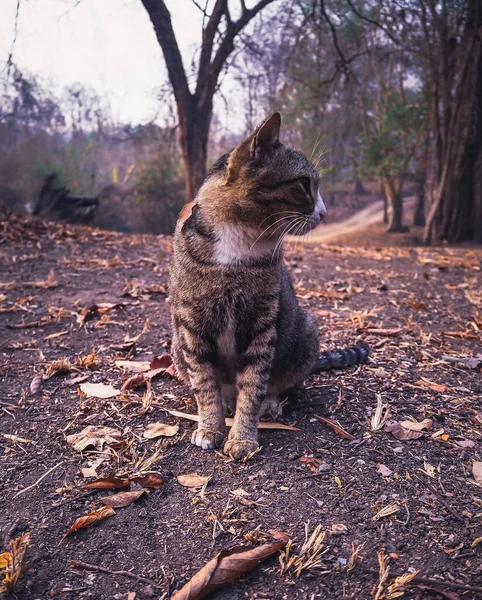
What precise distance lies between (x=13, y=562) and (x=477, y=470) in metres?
1.92

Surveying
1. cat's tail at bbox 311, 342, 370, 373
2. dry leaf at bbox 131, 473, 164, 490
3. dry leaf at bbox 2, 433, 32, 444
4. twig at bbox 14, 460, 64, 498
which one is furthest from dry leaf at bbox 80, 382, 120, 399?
cat's tail at bbox 311, 342, 370, 373

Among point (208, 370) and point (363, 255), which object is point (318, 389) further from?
point (363, 255)

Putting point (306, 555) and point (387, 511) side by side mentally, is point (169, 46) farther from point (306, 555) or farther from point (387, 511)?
point (306, 555)

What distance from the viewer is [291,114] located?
40.2 feet

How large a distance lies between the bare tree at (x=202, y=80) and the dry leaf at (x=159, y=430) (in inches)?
250

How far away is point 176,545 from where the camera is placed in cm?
183

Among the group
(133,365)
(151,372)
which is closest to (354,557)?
(151,372)

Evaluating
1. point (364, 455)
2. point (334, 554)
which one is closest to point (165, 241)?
point (364, 455)

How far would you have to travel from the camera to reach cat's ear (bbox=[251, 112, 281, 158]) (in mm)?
2406

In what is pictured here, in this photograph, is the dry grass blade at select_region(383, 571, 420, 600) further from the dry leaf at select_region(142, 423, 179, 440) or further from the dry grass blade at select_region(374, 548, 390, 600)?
the dry leaf at select_region(142, 423, 179, 440)

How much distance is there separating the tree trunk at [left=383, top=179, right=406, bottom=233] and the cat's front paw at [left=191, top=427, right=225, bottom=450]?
534 inches

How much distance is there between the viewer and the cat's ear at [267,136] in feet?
7.89

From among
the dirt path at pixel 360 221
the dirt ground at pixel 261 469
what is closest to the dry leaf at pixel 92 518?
the dirt ground at pixel 261 469

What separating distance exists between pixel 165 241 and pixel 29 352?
5.07 m
